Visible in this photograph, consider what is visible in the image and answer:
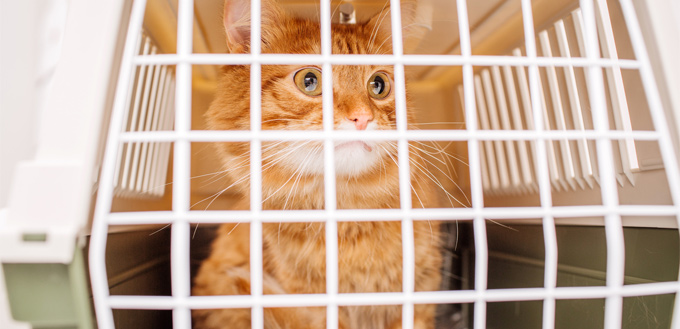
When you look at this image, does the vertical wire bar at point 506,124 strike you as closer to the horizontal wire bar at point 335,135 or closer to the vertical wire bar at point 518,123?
the vertical wire bar at point 518,123

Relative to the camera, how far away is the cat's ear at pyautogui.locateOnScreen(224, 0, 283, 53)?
3.26 ft

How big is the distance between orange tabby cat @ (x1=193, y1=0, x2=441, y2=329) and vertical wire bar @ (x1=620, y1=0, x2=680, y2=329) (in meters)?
0.48

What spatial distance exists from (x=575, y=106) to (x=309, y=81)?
0.67 metres

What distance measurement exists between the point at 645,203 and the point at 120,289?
43.6 inches

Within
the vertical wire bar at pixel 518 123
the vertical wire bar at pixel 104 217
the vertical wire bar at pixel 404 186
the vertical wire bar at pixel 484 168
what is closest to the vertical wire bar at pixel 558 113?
the vertical wire bar at pixel 518 123

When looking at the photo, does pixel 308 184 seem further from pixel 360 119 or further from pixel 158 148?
pixel 158 148

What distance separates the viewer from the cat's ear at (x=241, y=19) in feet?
3.26

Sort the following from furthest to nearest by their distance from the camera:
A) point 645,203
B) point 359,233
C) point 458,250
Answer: point 458,250 < point 359,233 < point 645,203


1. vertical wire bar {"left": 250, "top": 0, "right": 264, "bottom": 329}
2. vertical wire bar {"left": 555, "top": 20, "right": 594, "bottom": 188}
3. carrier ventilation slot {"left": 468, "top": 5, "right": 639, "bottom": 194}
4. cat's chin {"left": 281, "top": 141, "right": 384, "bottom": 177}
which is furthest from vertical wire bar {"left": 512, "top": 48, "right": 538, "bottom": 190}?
vertical wire bar {"left": 250, "top": 0, "right": 264, "bottom": 329}

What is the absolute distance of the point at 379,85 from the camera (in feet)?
4.03

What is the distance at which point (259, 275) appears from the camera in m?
0.59

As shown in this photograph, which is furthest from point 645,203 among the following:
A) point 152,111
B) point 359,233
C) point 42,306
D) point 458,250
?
point 152,111

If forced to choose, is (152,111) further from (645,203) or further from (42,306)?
(645,203)

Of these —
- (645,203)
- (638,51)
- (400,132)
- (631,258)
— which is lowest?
(631,258)
